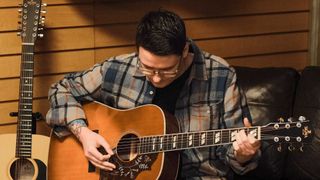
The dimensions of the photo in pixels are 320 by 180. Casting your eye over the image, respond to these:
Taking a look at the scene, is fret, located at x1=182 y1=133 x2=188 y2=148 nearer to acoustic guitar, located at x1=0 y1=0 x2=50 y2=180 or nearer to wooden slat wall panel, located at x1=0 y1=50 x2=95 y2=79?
acoustic guitar, located at x1=0 y1=0 x2=50 y2=180

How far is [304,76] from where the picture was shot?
2.56 meters

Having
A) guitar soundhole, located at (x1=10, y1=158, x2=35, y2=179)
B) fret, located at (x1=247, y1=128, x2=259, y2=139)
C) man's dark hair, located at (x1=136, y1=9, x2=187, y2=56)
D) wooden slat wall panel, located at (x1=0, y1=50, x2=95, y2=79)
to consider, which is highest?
man's dark hair, located at (x1=136, y1=9, x2=187, y2=56)

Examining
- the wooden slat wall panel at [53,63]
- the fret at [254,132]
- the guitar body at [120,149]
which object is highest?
the wooden slat wall panel at [53,63]

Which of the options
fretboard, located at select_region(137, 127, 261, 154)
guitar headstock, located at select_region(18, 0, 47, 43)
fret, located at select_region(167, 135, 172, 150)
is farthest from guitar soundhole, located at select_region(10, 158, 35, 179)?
fret, located at select_region(167, 135, 172, 150)

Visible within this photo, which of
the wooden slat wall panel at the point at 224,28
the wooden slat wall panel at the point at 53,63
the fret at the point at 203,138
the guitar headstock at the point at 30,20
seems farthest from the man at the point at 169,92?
the wooden slat wall panel at the point at 224,28

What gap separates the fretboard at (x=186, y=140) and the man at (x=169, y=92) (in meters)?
0.07

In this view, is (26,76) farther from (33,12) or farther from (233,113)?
(233,113)

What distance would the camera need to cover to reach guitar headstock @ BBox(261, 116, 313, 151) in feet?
5.88

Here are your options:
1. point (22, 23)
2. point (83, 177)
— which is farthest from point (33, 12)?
point (83, 177)

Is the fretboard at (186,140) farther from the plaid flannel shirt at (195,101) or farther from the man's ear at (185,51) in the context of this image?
the man's ear at (185,51)

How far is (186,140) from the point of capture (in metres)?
2.04

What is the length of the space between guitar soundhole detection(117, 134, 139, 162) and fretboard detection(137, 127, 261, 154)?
1.1 inches

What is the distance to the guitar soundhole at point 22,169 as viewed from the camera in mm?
2561

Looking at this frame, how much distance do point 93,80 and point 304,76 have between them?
0.96 metres
